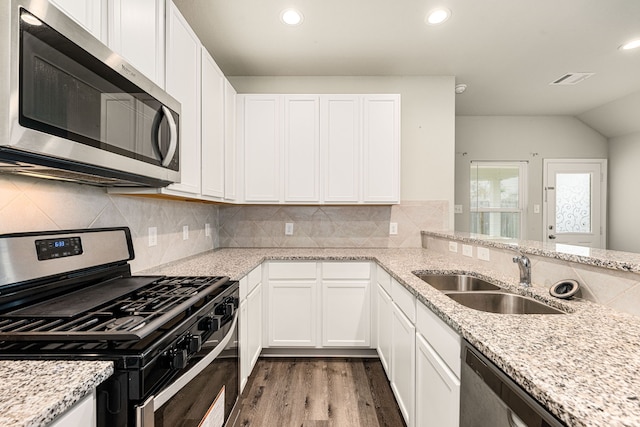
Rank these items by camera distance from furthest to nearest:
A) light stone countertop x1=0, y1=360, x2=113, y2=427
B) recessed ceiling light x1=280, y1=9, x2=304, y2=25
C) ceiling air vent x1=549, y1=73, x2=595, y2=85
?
ceiling air vent x1=549, y1=73, x2=595, y2=85 → recessed ceiling light x1=280, y1=9, x2=304, y2=25 → light stone countertop x1=0, y1=360, x2=113, y2=427

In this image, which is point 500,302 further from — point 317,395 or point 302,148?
point 302,148

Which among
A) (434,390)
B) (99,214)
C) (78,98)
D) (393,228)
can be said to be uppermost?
(78,98)

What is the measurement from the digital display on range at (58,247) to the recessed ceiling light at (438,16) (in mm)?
2546

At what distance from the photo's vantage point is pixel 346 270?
2.50m

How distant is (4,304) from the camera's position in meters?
0.97

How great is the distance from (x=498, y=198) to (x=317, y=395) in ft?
13.5

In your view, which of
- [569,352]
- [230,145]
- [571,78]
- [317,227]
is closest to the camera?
[569,352]

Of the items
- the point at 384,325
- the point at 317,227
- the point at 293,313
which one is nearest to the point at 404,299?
the point at 384,325

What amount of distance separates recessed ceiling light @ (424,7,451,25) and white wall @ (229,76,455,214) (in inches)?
35.4

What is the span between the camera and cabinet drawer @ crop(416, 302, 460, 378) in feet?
3.34

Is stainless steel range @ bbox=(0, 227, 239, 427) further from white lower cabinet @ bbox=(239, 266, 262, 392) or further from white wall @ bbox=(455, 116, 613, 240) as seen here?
white wall @ bbox=(455, 116, 613, 240)

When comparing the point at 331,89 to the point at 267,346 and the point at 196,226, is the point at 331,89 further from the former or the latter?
the point at 267,346

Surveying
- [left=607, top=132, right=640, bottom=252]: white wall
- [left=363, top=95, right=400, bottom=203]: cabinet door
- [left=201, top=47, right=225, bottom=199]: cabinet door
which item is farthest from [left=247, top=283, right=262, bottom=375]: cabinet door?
[left=607, top=132, right=640, bottom=252]: white wall

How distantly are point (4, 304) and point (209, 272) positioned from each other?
3.02 ft
